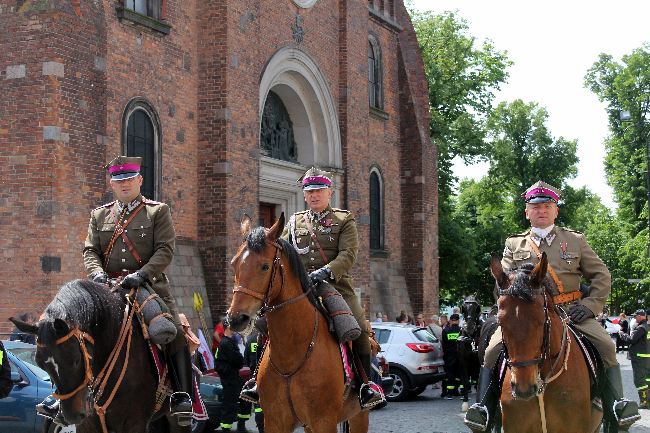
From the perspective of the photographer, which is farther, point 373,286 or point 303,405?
point 373,286

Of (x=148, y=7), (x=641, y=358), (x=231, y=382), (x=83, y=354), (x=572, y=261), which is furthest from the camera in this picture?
(x=148, y=7)

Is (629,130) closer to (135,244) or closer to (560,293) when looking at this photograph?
(560,293)

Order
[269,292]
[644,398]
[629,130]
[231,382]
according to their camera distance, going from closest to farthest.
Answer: [269,292] < [231,382] < [644,398] < [629,130]

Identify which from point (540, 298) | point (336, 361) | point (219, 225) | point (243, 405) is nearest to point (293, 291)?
point (336, 361)

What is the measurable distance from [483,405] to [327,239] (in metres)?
2.17

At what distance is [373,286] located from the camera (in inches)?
1211

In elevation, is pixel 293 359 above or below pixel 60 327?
below

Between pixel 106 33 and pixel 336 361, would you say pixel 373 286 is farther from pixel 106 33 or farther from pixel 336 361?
pixel 336 361

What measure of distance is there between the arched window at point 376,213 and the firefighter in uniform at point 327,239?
21953 mm

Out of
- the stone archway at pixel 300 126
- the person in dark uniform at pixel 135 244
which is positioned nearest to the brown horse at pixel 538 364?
the person in dark uniform at pixel 135 244

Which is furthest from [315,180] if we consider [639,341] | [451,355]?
[639,341]

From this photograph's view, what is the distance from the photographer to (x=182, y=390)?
8156mm

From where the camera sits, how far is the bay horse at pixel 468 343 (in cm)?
1972

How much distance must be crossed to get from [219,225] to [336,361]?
560 inches
